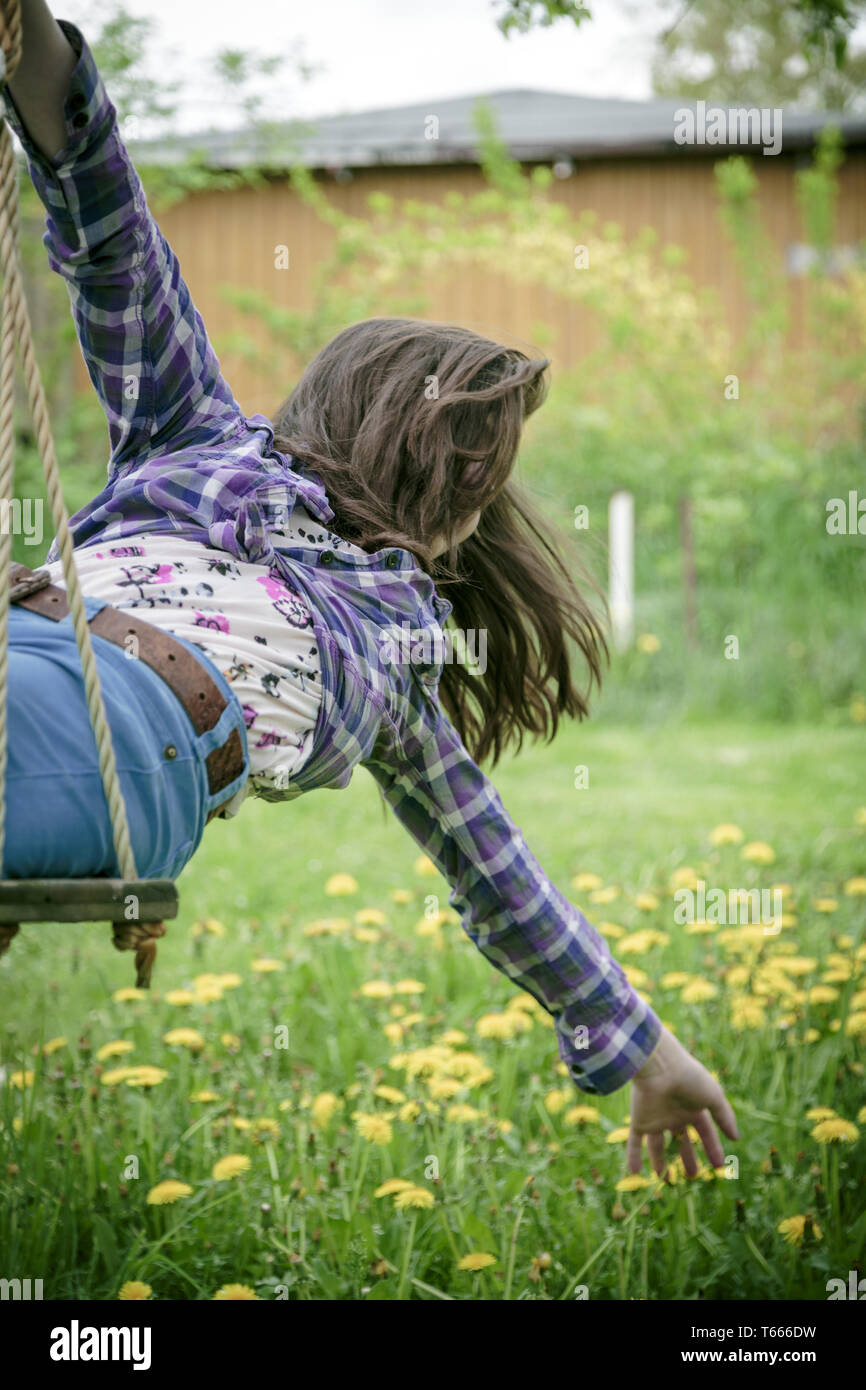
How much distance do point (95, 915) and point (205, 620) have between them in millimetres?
401

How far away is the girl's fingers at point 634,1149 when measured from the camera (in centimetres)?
192

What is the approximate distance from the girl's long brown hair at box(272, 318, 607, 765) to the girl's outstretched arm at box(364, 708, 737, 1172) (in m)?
0.25

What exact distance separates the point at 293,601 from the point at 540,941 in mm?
642

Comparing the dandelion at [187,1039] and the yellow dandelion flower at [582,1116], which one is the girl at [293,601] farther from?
the dandelion at [187,1039]

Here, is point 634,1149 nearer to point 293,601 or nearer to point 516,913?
point 516,913

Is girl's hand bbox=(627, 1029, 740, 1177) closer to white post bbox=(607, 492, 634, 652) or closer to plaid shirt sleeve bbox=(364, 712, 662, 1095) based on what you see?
plaid shirt sleeve bbox=(364, 712, 662, 1095)

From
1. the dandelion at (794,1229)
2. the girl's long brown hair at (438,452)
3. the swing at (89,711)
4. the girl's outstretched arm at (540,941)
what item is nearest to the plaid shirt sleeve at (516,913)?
the girl's outstretched arm at (540,941)

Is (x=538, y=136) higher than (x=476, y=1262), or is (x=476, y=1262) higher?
(x=538, y=136)

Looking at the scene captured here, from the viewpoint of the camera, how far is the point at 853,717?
18.9 ft

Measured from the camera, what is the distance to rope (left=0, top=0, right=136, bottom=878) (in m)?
1.14

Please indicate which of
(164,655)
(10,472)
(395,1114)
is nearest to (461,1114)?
(395,1114)

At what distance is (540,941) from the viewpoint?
183 centimetres

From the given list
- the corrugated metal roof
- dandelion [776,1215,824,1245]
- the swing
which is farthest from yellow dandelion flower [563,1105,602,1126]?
the corrugated metal roof
